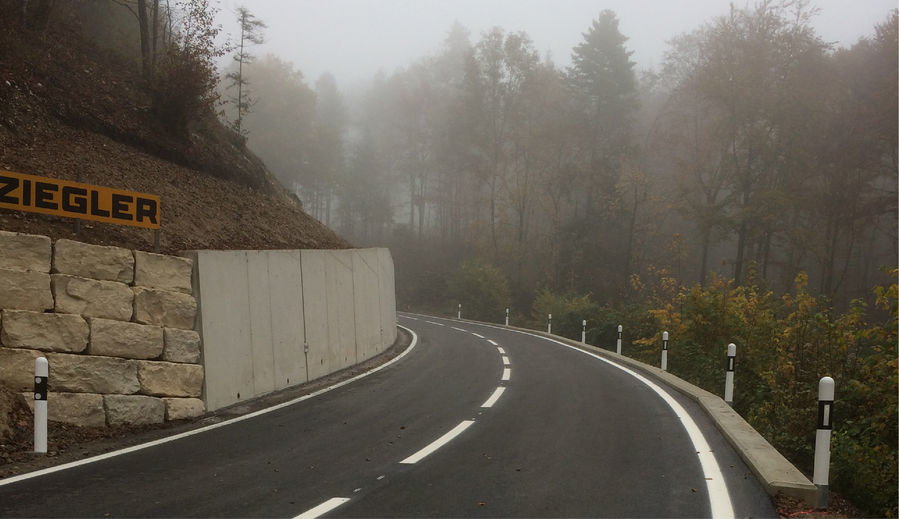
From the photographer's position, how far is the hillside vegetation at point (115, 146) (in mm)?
11055

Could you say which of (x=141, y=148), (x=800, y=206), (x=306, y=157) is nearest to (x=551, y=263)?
(x=800, y=206)

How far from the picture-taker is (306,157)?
2254 inches

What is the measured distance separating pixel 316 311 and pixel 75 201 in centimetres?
532

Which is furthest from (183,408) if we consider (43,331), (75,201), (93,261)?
(75,201)

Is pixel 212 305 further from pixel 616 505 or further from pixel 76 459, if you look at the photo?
pixel 616 505

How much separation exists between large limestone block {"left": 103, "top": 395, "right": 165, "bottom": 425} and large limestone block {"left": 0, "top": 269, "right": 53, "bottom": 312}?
1.34 metres

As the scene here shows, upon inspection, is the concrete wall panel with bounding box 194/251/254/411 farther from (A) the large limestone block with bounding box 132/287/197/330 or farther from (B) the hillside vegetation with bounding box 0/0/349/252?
(B) the hillside vegetation with bounding box 0/0/349/252

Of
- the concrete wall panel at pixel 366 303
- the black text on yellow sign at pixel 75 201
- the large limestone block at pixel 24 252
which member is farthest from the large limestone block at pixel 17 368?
the concrete wall panel at pixel 366 303

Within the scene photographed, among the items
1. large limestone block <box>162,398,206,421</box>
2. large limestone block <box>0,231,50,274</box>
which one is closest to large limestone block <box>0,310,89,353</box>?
large limestone block <box>0,231,50,274</box>

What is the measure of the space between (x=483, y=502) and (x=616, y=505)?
104 cm

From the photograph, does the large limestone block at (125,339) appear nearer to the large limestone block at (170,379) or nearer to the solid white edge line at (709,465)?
the large limestone block at (170,379)

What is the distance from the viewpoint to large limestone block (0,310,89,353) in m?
7.27

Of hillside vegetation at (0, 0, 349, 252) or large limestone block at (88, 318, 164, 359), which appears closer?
large limestone block at (88, 318, 164, 359)

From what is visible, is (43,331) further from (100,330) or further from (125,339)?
(125,339)
